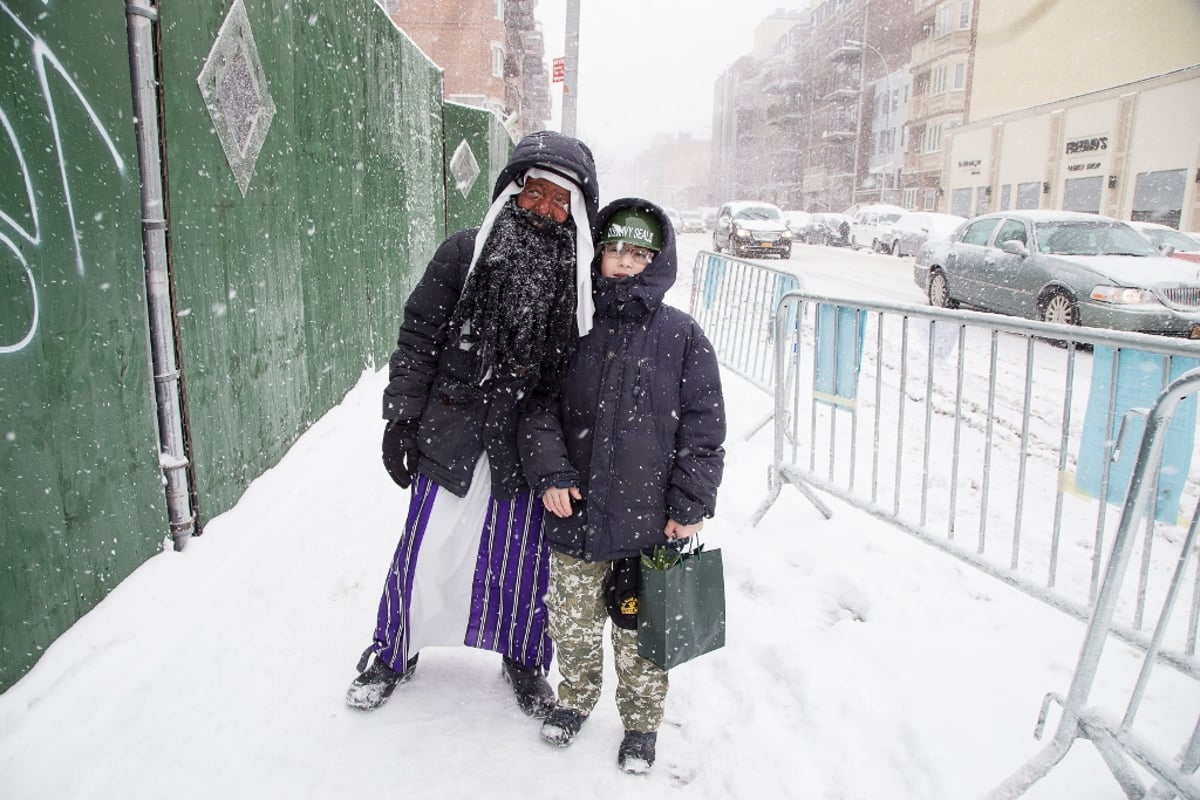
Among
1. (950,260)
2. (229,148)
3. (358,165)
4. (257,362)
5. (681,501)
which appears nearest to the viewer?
(681,501)

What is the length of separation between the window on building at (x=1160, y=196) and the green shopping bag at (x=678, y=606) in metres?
30.6

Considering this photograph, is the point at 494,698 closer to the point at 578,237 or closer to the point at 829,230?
the point at 578,237

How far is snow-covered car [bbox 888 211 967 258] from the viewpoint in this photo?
2372cm

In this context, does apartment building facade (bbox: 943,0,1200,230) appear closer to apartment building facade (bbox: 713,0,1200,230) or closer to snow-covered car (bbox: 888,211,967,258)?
apartment building facade (bbox: 713,0,1200,230)

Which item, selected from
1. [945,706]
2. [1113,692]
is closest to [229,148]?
[945,706]

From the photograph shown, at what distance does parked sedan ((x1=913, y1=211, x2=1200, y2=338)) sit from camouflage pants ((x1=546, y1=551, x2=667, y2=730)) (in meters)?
8.98

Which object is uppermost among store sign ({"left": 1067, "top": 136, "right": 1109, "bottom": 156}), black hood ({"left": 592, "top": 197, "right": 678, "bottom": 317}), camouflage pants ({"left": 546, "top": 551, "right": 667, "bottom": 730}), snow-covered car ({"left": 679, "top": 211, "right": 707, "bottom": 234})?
store sign ({"left": 1067, "top": 136, "right": 1109, "bottom": 156})

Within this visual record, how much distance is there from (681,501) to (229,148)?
2.99 meters

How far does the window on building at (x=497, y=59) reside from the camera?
32812mm

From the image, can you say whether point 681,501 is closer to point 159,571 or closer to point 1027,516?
point 159,571

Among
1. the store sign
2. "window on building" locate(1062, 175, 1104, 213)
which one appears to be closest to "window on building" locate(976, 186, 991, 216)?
"window on building" locate(1062, 175, 1104, 213)

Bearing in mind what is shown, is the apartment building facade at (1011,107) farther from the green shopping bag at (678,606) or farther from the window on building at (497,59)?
the green shopping bag at (678,606)

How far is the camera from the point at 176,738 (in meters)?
2.45

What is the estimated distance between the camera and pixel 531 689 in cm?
276
